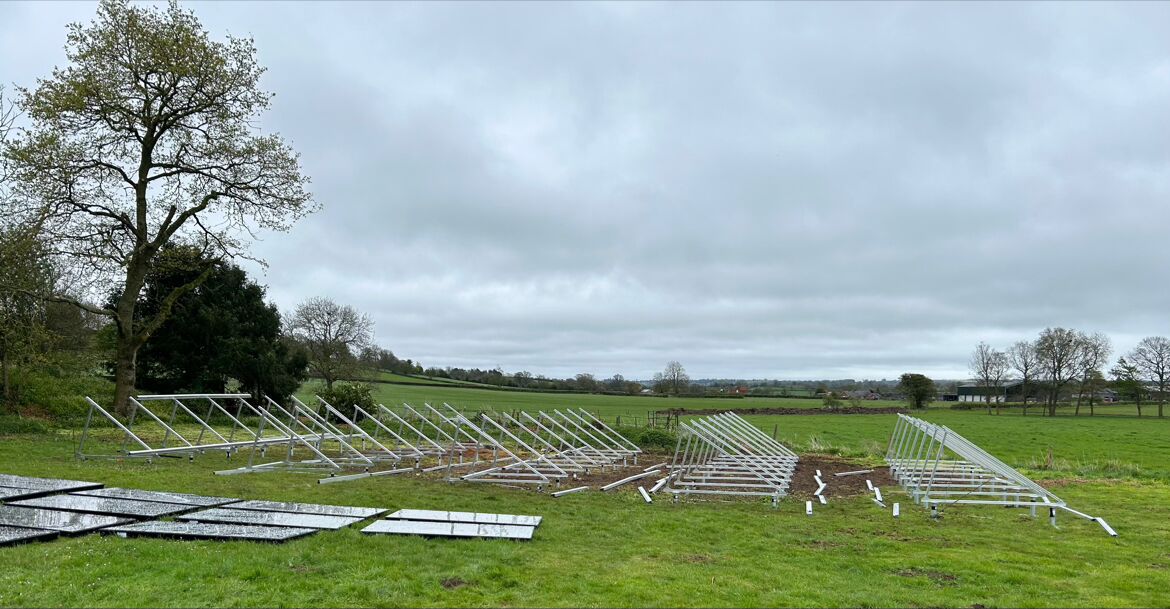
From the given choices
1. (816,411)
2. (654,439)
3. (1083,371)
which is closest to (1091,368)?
(1083,371)

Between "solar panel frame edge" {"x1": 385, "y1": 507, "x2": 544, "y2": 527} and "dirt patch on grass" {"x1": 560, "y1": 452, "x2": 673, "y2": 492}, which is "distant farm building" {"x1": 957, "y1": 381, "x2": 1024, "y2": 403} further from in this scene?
"solar panel frame edge" {"x1": 385, "y1": 507, "x2": 544, "y2": 527}

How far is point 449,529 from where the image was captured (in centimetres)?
725

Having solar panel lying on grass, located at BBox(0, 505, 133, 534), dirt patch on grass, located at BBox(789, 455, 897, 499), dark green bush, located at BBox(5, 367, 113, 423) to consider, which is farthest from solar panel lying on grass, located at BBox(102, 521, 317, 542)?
dark green bush, located at BBox(5, 367, 113, 423)

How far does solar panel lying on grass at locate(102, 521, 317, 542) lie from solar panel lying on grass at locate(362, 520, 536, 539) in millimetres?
699

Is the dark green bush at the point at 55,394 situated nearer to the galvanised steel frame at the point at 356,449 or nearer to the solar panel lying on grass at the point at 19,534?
the galvanised steel frame at the point at 356,449

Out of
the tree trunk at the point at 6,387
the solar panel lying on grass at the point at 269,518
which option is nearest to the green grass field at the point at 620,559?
the solar panel lying on grass at the point at 269,518

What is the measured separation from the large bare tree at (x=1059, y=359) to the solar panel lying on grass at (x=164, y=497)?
71154 mm

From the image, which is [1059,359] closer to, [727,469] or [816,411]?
[816,411]

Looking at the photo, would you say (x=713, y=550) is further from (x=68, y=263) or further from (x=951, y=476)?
(x=68, y=263)

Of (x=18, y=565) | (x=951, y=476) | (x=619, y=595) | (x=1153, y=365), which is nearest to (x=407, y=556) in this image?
(x=619, y=595)

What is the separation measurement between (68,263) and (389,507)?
17.1m

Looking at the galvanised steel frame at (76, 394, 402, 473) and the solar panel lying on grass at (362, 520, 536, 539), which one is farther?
the galvanised steel frame at (76, 394, 402, 473)

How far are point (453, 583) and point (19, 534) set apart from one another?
4.03m

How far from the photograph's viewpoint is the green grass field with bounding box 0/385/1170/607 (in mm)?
5133
